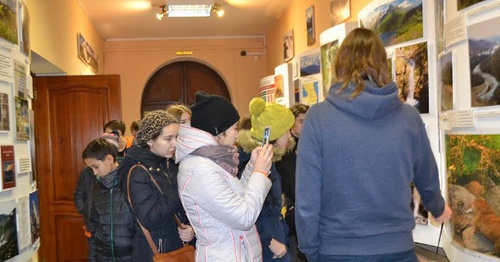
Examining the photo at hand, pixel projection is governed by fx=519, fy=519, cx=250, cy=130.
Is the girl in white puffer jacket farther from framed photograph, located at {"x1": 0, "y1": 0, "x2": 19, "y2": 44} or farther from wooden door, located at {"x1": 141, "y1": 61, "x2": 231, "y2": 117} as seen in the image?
wooden door, located at {"x1": 141, "y1": 61, "x2": 231, "y2": 117}

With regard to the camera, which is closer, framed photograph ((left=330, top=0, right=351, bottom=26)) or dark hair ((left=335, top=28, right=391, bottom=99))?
dark hair ((left=335, top=28, right=391, bottom=99))

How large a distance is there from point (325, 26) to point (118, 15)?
3650 mm

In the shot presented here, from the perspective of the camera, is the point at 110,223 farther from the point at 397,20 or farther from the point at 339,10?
the point at 339,10

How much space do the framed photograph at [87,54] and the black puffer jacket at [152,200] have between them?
4.63 meters

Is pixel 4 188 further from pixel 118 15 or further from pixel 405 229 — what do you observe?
pixel 118 15

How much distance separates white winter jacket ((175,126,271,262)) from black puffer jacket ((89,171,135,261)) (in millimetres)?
951

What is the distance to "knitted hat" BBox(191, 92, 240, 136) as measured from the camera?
6.76 feet

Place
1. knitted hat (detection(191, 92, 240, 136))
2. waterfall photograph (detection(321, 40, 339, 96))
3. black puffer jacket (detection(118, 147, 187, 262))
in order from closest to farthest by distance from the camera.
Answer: knitted hat (detection(191, 92, 240, 136)) → black puffer jacket (detection(118, 147, 187, 262)) → waterfall photograph (detection(321, 40, 339, 96))

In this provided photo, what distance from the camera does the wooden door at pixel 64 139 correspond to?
5.44 m

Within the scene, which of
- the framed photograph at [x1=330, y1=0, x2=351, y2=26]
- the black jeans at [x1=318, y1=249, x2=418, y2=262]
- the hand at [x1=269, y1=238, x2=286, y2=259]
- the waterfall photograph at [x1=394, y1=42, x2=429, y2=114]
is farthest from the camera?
the framed photograph at [x1=330, y1=0, x2=351, y2=26]

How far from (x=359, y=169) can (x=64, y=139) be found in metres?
4.57

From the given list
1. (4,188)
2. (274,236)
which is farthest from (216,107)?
(4,188)

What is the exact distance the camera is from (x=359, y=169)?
5.76 ft

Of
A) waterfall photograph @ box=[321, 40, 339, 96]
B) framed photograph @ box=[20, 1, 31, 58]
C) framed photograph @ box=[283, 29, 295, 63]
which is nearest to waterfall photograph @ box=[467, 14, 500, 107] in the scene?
waterfall photograph @ box=[321, 40, 339, 96]
